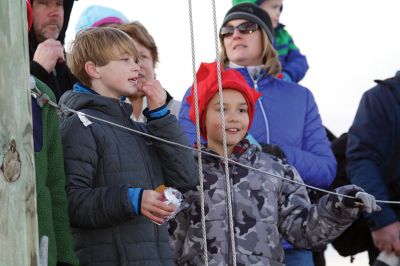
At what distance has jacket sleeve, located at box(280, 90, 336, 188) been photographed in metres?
6.66

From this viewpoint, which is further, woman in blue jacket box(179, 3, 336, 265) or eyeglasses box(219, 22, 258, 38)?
eyeglasses box(219, 22, 258, 38)

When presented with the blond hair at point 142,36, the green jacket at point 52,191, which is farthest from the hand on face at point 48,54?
the green jacket at point 52,191

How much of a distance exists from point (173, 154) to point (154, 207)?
17.6 inches

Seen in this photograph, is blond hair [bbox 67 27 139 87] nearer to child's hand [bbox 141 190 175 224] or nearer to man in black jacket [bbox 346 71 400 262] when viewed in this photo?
child's hand [bbox 141 190 175 224]

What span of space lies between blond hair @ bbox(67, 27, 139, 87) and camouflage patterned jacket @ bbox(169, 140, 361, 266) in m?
0.72

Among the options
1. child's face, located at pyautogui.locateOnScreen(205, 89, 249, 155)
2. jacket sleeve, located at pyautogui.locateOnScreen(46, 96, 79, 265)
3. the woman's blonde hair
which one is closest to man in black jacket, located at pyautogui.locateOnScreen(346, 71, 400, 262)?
the woman's blonde hair

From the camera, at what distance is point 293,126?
22.6 ft

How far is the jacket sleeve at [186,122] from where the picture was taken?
6.51m

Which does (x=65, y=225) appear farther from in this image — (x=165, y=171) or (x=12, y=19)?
(x=12, y=19)

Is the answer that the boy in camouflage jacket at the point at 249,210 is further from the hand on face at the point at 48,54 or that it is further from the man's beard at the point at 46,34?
the man's beard at the point at 46,34

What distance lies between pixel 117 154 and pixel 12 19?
1.26 m

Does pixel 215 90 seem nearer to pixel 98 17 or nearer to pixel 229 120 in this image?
pixel 229 120

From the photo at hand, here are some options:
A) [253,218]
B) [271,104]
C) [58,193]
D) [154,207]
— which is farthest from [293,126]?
[58,193]

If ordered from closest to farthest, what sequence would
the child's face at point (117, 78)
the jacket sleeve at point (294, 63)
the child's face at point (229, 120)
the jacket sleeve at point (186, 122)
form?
the child's face at point (117, 78) < the child's face at point (229, 120) < the jacket sleeve at point (186, 122) < the jacket sleeve at point (294, 63)
